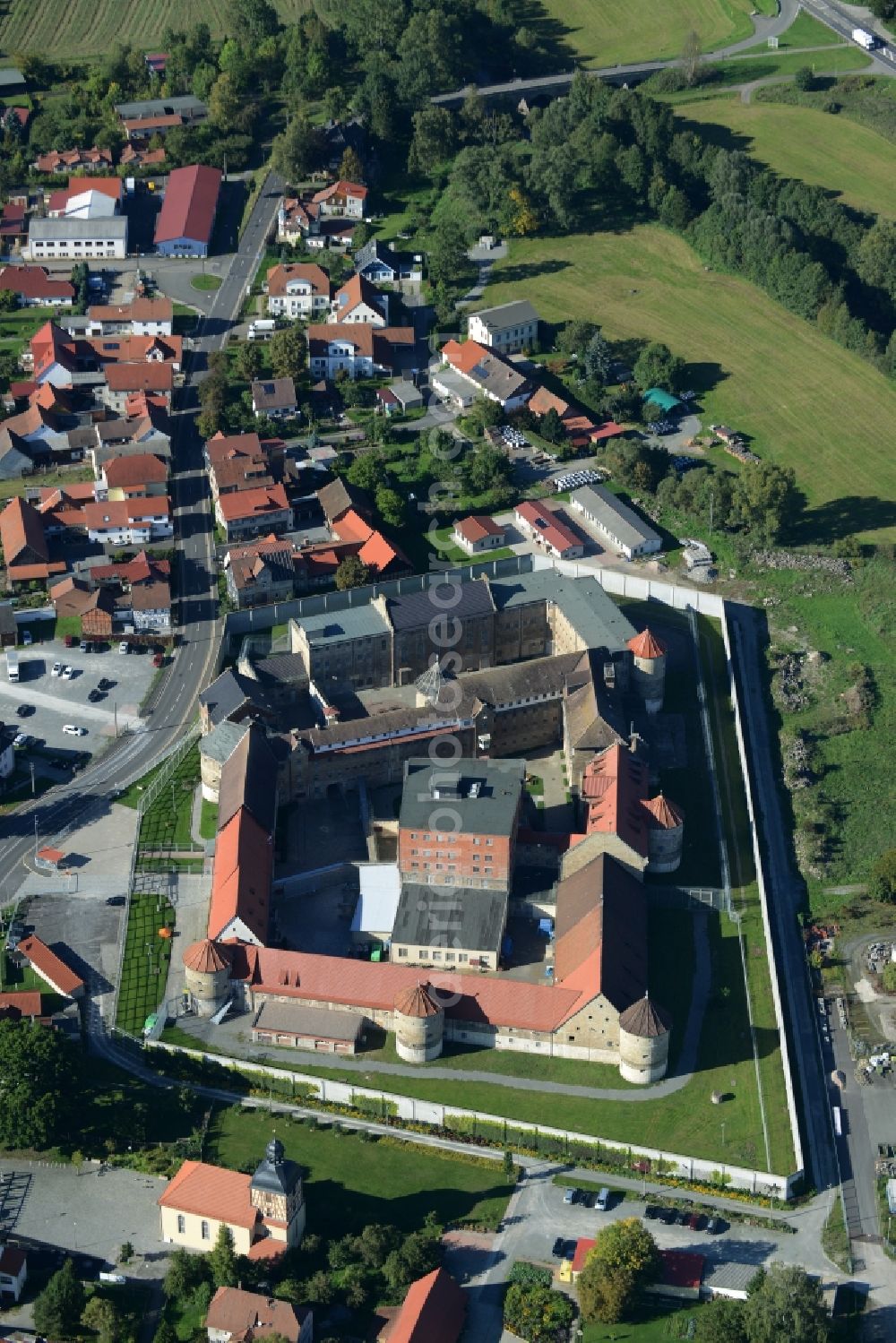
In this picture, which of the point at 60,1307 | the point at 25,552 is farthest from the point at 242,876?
the point at 25,552

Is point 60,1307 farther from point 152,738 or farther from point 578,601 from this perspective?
point 578,601

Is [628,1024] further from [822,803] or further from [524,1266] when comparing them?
[822,803]

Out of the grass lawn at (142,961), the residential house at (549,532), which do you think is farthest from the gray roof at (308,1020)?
the residential house at (549,532)

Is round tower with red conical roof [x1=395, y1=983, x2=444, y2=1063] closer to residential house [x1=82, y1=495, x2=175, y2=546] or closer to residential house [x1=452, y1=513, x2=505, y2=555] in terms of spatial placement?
residential house [x1=452, y1=513, x2=505, y2=555]

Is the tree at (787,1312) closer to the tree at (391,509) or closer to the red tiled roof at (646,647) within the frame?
the red tiled roof at (646,647)

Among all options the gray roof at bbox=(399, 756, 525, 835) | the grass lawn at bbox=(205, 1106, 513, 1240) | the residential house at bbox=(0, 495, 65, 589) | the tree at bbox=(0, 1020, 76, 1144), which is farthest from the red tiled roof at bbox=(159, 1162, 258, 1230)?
the residential house at bbox=(0, 495, 65, 589)

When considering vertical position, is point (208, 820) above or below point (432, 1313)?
above
